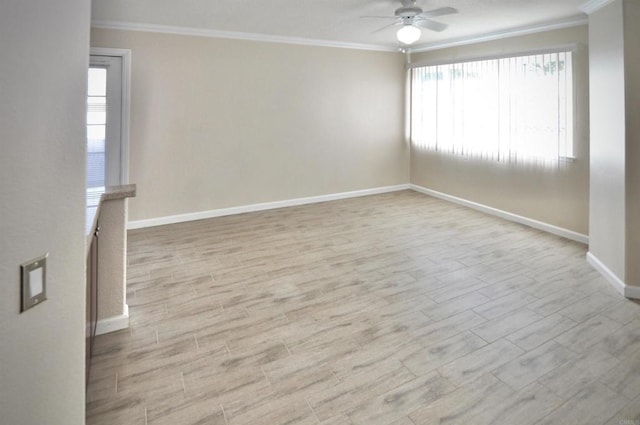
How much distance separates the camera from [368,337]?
8.15ft

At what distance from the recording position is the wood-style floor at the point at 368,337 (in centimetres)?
189

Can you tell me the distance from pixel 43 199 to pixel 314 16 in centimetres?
400

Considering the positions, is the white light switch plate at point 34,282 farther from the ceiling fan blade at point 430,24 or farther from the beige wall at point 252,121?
the beige wall at point 252,121

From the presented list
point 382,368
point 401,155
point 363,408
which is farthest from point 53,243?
point 401,155

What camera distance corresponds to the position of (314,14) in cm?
410

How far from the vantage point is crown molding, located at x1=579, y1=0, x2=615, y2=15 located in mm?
3230

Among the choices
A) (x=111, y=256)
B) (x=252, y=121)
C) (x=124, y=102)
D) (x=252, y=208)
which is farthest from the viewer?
(x=252, y=208)

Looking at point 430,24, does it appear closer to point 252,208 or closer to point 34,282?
point 252,208

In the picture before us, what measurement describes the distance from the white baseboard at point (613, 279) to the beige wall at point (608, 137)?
0.12 feet

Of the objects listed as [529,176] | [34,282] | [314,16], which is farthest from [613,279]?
[34,282]

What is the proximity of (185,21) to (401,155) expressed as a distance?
13.2ft

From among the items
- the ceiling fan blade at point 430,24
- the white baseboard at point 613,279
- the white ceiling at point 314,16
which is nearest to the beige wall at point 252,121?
the white ceiling at point 314,16

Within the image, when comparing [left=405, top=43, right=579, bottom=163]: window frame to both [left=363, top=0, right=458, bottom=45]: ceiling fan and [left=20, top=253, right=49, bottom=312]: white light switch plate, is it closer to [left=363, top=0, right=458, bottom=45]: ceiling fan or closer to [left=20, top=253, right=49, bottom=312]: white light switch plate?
[left=363, top=0, right=458, bottom=45]: ceiling fan

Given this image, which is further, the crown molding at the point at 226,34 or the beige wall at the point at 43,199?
the crown molding at the point at 226,34
